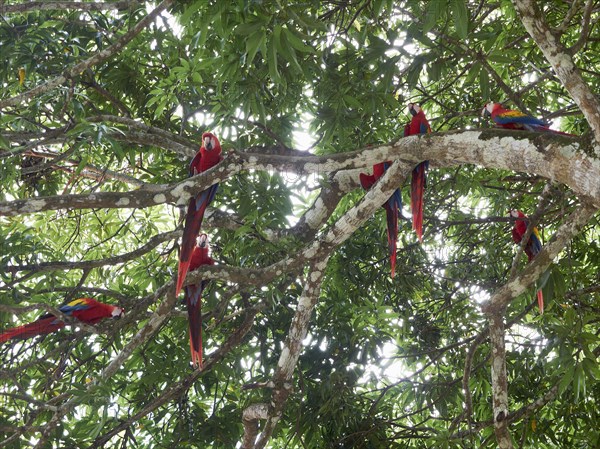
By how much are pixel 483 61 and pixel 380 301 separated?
1.47 metres

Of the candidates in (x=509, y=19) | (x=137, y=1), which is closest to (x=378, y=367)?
(x=509, y=19)

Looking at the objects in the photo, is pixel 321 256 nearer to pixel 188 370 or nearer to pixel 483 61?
pixel 483 61

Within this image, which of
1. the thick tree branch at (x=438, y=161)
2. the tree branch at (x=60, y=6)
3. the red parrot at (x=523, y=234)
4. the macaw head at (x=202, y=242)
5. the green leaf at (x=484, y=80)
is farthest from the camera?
the macaw head at (x=202, y=242)

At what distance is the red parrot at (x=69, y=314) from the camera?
3.44m

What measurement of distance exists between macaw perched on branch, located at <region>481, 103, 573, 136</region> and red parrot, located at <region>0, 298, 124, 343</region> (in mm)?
2307

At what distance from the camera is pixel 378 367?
3695mm

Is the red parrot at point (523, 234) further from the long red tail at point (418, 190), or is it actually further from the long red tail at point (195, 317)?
the long red tail at point (195, 317)

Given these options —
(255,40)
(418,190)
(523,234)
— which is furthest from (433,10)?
(523,234)

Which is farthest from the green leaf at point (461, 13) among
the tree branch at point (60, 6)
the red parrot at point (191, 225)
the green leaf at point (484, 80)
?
the tree branch at point (60, 6)

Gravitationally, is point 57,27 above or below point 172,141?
above

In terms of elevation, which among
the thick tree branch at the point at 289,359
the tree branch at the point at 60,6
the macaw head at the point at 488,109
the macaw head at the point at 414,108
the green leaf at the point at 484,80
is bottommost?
the thick tree branch at the point at 289,359

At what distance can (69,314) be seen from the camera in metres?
3.83

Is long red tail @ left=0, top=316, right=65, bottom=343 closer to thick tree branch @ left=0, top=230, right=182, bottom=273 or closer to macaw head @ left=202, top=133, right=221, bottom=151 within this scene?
thick tree branch @ left=0, top=230, right=182, bottom=273

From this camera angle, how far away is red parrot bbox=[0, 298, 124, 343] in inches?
135
